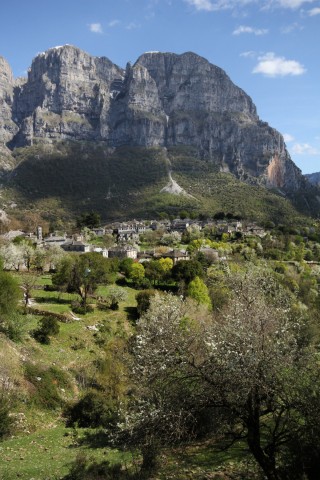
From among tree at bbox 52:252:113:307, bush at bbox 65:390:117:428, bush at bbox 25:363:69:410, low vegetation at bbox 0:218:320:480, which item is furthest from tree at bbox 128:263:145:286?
bush at bbox 65:390:117:428

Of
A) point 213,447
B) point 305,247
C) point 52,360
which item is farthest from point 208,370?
point 305,247

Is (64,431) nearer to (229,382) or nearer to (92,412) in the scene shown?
(92,412)

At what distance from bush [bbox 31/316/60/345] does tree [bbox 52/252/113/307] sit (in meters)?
9.17

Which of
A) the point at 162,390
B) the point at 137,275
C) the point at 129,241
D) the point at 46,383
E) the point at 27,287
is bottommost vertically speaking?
the point at 46,383

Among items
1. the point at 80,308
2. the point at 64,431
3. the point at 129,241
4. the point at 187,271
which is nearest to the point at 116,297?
the point at 80,308

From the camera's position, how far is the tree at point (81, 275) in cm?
4356

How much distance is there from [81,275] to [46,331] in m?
13.4

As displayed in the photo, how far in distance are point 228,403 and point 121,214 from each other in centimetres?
14628

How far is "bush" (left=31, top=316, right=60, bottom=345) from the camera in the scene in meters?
31.0

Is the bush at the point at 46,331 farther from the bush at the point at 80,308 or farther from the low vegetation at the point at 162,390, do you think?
the bush at the point at 80,308

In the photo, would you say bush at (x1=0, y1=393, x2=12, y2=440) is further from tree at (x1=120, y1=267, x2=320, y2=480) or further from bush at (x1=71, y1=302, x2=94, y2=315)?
bush at (x1=71, y1=302, x2=94, y2=315)

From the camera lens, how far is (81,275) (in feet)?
145

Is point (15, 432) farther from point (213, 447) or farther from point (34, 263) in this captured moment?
point (34, 263)

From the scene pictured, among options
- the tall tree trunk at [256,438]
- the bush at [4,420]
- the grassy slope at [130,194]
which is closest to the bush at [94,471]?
the tall tree trunk at [256,438]
